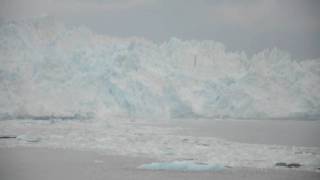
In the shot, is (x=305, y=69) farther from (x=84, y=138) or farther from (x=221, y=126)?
(x=84, y=138)

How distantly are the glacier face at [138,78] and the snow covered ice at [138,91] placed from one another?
10 millimetres

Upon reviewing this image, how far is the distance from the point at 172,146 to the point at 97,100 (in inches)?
41.7

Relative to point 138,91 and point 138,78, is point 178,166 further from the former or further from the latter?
point 138,78

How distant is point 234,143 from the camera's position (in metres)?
5.54

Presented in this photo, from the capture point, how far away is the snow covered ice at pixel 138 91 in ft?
17.1

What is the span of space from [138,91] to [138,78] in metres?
0.16

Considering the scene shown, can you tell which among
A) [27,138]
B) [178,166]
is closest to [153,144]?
[178,166]

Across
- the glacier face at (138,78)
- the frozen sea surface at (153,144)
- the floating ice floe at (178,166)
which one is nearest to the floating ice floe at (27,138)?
the frozen sea surface at (153,144)

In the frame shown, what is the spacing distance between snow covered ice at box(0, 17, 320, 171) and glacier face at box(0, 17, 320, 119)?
0.01 metres

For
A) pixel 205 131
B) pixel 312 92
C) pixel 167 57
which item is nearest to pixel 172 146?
pixel 205 131

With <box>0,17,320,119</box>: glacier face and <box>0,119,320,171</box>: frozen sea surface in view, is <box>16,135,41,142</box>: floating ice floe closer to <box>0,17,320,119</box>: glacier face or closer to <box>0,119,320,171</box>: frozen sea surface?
<box>0,119,320,171</box>: frozen sea surface

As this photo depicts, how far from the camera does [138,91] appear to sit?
→ 5785 mm

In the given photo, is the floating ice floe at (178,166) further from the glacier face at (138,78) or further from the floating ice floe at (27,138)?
the floating ice floe at (27,138)

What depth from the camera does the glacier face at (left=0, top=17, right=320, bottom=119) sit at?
5.38 m
